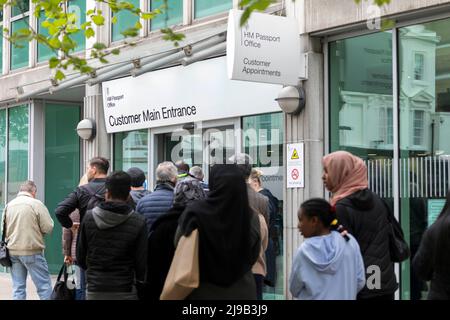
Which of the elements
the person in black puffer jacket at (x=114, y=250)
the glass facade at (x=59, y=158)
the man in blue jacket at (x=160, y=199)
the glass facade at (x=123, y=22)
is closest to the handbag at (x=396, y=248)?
the person in black puffer jacket at (x=114, y=250)

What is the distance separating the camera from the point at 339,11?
387 inches

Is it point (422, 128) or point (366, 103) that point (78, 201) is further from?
point (422, 128)

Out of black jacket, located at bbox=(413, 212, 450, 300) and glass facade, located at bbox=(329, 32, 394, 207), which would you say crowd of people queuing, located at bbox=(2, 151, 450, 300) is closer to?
black jacket, located at bbox=(413, 212, 450, 300)

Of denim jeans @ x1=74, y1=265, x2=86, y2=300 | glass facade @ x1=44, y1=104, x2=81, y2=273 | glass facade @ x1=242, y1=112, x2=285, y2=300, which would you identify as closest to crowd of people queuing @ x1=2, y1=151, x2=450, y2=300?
denim jeans @ x1=74, y1=265, x2=86, y2=300

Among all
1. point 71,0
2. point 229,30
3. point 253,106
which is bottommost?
point 253,106

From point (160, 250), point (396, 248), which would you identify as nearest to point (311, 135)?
point (160, 250)

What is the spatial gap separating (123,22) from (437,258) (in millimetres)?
9441

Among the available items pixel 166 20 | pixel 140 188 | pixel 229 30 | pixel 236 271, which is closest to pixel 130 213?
pixel 236 271

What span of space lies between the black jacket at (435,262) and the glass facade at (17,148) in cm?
1260

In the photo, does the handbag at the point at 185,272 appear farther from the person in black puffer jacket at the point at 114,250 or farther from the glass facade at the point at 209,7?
the glass facade at the point at 209,7

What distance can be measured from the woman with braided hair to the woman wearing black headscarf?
406 millimetres

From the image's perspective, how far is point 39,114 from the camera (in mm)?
16875
